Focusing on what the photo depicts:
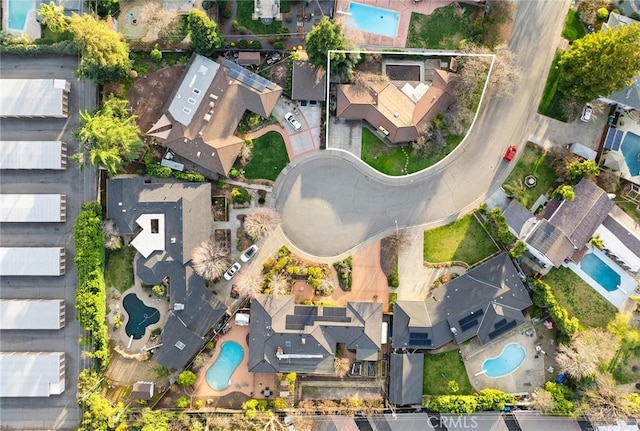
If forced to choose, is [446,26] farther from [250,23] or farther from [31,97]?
[31,97]

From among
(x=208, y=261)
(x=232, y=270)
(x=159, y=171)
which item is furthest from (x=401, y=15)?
(x=208, y=261)

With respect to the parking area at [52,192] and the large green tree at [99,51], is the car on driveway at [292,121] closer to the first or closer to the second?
the large green tree at [99,51]

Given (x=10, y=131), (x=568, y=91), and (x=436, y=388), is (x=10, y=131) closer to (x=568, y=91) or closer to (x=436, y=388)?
(x=436, y=388)

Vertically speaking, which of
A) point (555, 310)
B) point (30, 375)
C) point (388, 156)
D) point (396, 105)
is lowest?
point (30, 375)

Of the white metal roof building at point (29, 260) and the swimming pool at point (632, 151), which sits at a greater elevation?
the swimming pool at point (632, 151)

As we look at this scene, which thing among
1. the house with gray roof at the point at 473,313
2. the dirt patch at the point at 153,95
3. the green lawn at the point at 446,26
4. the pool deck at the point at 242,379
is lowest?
the pool deck at the point at 242,379

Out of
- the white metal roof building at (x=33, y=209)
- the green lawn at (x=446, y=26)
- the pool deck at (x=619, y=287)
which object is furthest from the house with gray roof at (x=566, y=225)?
the white metal roof building at (x=33, y=209)

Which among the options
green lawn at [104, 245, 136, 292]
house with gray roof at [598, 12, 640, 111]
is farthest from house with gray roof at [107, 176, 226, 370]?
house with gray roof at [598, 12, 640, 111]

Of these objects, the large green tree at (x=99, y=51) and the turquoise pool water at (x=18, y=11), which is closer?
the large green tree at (x=99, y=51)

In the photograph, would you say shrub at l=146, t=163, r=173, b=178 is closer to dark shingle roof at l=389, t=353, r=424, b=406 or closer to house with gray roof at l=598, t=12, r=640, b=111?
dark shingle roof at l=389, t=353, r=424, b=406
